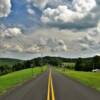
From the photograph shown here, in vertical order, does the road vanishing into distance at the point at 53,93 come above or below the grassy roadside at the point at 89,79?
below

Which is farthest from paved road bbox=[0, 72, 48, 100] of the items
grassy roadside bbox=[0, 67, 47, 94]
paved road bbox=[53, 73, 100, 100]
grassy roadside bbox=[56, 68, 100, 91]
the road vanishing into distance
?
grassy roadside bbox=[56, 68, 100, 91]

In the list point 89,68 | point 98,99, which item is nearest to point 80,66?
point 89,68

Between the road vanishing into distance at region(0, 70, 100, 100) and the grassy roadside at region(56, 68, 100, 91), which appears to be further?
the grassy roadside at region(56, 68, 100, 91)

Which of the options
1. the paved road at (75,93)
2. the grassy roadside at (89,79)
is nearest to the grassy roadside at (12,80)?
the paved road at (75,93)

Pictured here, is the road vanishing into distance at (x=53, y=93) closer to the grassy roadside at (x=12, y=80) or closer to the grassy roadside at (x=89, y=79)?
the grassy roadside at (x=12, y=80)

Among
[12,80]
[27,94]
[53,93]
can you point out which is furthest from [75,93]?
[12,80]

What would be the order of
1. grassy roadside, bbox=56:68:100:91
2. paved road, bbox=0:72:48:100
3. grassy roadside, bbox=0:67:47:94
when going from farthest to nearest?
1. grassy roadside, bbox=56:68:100:91
2. grassy roadside, bbox=0:67:47:94
3. paved road, bbox=0:72:48:100

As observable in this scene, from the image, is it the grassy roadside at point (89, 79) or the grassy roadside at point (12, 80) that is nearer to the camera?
the grassy roadside at point (12, 80)

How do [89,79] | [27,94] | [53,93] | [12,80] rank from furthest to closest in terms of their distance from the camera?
[89,79] < [12,80] < [53,93] < [27,94]

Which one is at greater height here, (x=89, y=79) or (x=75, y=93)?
(x=89, y=79)

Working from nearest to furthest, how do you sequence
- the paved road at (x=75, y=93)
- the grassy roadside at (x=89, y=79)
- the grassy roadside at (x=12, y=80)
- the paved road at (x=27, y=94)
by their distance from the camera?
1. the paved road at (x=27, y=94)
2. the paved road at (x=75, y=93)
3. the grassy roadside at (x=12, y=80)
4. the grassy roadside at (x=89, y=79)

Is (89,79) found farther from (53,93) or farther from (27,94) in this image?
(27,94)

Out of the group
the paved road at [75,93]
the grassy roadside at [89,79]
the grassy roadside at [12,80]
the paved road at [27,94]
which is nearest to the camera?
the paved road at [27,94]

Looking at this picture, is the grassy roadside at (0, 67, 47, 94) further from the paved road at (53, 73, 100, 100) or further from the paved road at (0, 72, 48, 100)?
the paved road at (53, 73, 100, 100)
